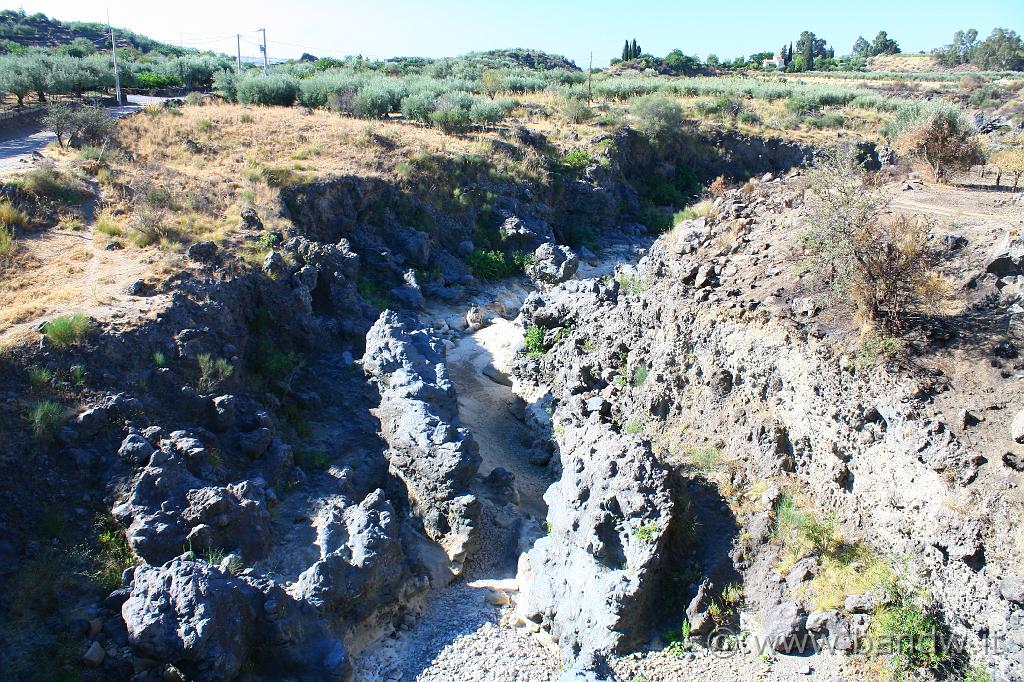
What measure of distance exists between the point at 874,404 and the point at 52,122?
19408mm

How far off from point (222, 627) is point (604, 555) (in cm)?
407

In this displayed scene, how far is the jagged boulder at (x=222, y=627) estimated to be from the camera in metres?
6.44

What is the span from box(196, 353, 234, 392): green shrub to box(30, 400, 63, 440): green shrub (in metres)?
2.04

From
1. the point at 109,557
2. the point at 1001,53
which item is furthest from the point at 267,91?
the point at 1001,53

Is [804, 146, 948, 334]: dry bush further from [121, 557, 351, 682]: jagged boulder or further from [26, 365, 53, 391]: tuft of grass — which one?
[26, 365, 53, 391]: tuft of grass

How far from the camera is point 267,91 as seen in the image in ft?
86.1

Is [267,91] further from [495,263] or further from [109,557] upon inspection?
[109,557]

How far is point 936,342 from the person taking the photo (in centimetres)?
822

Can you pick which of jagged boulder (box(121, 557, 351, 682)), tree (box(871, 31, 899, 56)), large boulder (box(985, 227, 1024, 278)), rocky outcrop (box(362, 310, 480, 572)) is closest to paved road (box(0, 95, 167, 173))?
rocky outcrop (box(362, 310, 480, 572))

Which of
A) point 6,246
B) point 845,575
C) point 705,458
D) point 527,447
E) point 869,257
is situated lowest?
point 527,447

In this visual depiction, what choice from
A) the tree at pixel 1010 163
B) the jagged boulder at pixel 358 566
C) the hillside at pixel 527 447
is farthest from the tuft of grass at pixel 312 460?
Answer: the tree at pixel 1010 163

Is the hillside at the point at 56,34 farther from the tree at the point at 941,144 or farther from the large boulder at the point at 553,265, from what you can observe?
the tree at the point at 941,144

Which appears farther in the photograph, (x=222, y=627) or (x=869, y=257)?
(x=869, y=257)

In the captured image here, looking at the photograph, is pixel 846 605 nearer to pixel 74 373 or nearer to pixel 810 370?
pixel 810 370
